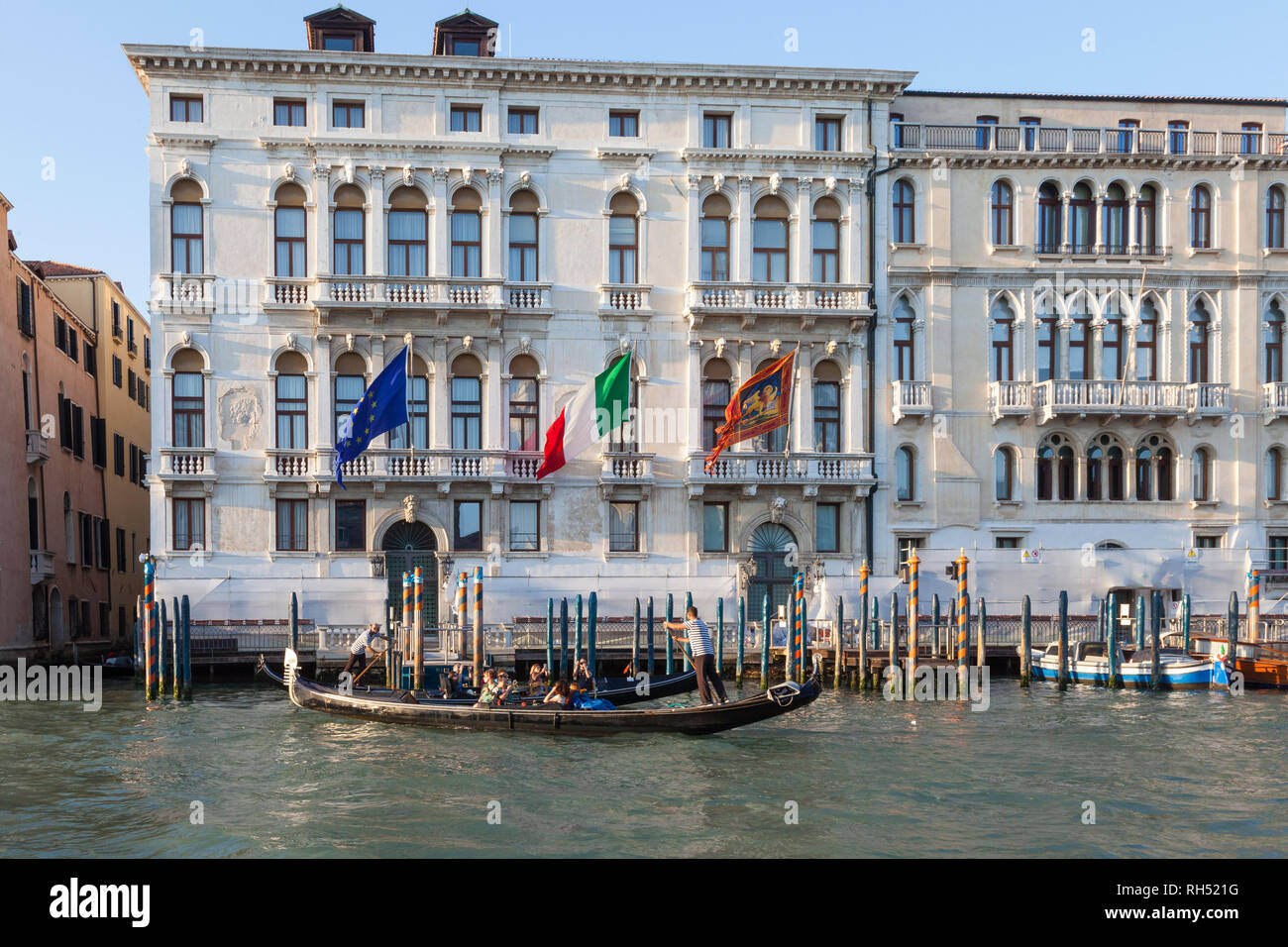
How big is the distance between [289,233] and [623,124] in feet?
26.5

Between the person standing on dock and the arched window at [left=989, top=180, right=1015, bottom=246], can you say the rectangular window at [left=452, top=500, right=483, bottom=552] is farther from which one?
the arched window at [left=989, top=180, right=1015, bottom=246]

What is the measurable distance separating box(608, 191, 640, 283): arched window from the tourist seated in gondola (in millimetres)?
13210

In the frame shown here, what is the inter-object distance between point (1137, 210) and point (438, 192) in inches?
654

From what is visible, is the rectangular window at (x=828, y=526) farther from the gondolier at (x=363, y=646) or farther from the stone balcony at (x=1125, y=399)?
the gondolier at (x=363, y=646)

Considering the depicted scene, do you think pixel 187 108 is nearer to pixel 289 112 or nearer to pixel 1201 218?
pixel 289 112

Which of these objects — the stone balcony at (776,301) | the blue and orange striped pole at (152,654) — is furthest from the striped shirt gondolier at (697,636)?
the stone balcony at (776,301)

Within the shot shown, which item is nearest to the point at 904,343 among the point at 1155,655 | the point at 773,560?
the point at 773,560

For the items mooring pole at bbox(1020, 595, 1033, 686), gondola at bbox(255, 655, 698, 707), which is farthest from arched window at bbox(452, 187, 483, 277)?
mooring pole at bbox(1020, 595, 1033, 686)

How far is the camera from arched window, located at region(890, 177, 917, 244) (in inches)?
1196

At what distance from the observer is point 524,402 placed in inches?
1155
